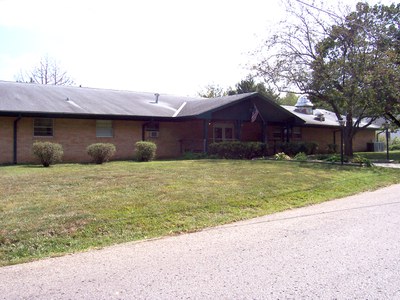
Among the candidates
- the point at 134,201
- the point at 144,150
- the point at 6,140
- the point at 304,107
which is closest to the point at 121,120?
the point at 144,150

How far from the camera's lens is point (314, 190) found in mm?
11672

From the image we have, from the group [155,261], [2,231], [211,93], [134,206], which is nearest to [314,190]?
[134,206]

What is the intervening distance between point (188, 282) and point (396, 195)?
8.97 meters

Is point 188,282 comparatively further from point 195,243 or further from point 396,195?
point 396,195

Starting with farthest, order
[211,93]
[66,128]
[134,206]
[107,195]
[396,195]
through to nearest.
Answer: [211,93]
[66,128]
[396,195]
[107,195]
[134,206]

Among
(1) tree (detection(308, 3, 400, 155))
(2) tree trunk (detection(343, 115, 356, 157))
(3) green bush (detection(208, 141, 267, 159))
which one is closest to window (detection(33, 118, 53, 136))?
(3) green bush (detection(208, 141, 267, 159))

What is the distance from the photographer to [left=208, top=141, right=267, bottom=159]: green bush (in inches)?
863

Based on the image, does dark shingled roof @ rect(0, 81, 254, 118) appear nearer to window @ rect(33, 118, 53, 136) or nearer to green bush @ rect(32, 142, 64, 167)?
window @ rect(33, 118, 53, 136)

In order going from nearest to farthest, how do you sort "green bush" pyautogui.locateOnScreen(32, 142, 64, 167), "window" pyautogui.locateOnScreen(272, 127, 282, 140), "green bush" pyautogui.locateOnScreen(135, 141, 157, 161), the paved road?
1. the paved road
2. "green bush" pyautogui.locateOnScreen(32, 142, 64, 167)
3. "green bush" pyautogui.locateOnScreen(135, 141, 157, 161)
4. "window" pyautogui.locateOnScreen(272, 127, 282, 140)

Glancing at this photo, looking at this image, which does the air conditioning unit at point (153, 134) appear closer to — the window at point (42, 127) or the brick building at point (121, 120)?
the brick building at point (121, 120)

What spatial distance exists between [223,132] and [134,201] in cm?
1871

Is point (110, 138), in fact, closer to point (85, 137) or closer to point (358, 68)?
point (85, 137)

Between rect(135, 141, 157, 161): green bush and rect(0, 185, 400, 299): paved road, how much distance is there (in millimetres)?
12410

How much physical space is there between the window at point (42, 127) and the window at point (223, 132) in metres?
10.5
